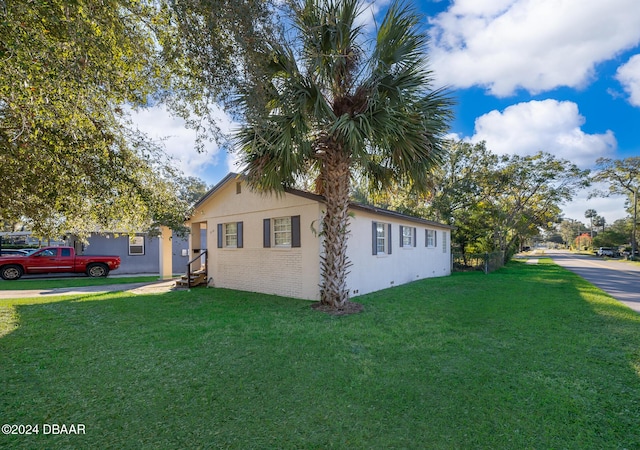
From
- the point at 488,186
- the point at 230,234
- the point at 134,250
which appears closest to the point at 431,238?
the point at 488,186

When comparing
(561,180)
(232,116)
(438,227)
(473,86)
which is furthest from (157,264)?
(561,180)

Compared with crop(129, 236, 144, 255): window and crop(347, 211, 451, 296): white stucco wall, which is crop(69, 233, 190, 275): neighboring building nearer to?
crop(129, 236, 144, 255): window

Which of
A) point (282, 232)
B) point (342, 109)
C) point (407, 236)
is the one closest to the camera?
point (342, 109)

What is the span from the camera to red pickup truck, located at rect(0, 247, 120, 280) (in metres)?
16.0

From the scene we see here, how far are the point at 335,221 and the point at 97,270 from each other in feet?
52.9

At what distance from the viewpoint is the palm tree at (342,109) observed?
6.91 metres

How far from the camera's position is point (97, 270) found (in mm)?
17781

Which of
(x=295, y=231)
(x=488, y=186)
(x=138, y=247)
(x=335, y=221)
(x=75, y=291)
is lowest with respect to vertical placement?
(x=75, y=291)

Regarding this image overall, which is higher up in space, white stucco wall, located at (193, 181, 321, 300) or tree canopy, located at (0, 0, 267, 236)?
tree canopy, located at (0, 0, 267, 236)

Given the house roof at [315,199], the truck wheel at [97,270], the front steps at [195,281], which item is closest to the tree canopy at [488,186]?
the house roof at [315,199]

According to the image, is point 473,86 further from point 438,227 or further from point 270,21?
point 270,21

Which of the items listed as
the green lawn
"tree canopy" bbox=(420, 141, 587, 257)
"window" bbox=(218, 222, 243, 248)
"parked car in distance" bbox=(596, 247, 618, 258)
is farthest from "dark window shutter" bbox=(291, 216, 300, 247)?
"parked car in distance" bbox=(596, 247, 618, 258)

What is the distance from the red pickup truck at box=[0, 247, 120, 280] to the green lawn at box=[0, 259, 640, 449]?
11015 millimetres

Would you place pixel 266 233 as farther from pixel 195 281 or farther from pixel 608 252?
pixel 608 252
